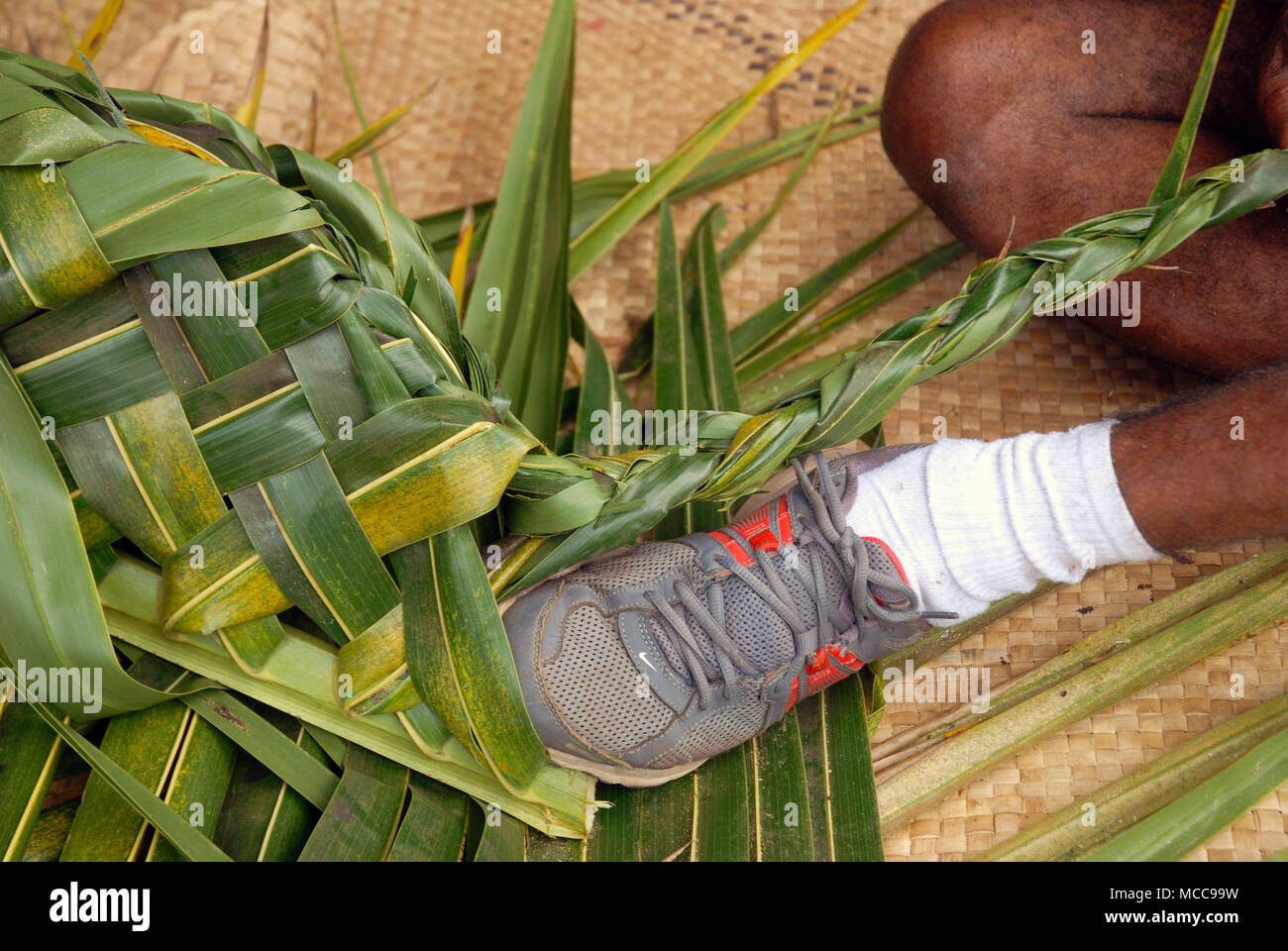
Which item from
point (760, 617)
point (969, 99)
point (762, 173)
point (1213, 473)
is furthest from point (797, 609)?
point (762, 173)

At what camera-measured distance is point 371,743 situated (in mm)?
582

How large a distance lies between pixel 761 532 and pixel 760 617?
2.2 inches

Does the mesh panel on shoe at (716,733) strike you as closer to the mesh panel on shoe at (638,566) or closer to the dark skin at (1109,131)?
the mesh panel on shoe at (638,566)

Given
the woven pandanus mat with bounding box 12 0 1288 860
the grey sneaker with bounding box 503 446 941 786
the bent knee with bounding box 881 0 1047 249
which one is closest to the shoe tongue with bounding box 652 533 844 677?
the grey sneaker with bounding box 503 446 941 786

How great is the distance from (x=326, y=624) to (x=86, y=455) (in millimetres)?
152

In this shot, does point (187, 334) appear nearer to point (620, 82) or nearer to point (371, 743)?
point (371, 743)

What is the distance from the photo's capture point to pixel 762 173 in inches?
40.7

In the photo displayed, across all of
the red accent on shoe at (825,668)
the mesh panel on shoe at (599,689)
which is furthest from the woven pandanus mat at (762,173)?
the mesh panel on shoe at (599,689)

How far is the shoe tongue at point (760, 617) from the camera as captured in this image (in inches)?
23.4

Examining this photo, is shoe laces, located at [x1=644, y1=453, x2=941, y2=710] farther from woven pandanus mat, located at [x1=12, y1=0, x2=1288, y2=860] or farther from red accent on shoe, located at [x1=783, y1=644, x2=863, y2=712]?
woven pandanus mat, located at [x1=12, y1=0, x2=1288, y2=860]

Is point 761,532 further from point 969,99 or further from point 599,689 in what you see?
point 969,99

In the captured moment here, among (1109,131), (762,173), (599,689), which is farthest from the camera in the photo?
(762,173)

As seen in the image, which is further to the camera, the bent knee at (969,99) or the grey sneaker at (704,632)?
the bent knee at (969,99)
